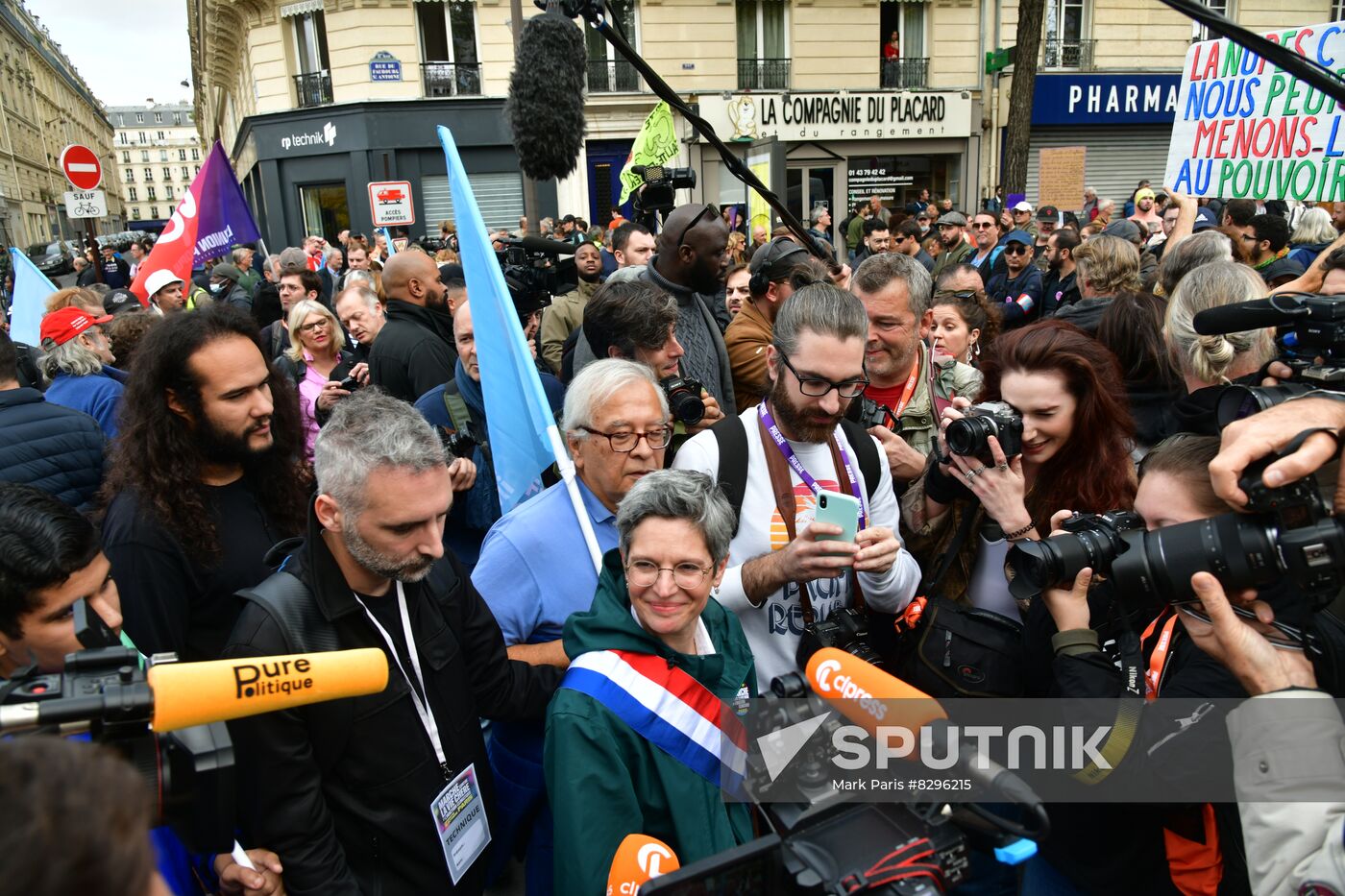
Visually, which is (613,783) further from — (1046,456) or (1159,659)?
(1046,456)

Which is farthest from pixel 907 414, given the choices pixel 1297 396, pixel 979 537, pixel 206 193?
pixel 206 193

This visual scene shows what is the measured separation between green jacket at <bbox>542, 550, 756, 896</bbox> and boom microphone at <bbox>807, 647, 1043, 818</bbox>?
0.42 meters

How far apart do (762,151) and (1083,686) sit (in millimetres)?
6755

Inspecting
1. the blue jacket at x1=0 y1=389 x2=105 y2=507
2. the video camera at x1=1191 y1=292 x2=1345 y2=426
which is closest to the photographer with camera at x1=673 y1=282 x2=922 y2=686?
the video camera at x1=1191 y1=292 x2=1345 y2=426

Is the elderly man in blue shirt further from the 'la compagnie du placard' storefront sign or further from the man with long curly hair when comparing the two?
the 'la compagnie du placard' storefront sign

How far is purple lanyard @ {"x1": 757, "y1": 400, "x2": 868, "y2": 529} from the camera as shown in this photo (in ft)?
8.39

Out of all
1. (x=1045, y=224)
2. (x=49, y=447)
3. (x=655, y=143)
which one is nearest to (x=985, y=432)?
(x=49, y=447)

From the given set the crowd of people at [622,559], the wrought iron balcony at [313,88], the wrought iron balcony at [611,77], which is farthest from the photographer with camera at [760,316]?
the wrought iron balcony at [313,88]

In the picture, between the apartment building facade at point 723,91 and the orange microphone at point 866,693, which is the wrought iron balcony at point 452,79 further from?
the orange microphone at point 866,693

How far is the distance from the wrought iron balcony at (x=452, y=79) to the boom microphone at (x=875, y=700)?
19691mm

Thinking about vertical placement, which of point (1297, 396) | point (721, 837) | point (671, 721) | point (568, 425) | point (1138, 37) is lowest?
point (721, 837)

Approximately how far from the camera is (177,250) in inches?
301

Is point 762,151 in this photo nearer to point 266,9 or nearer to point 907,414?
point 907,414

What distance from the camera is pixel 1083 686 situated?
72.0 inches
